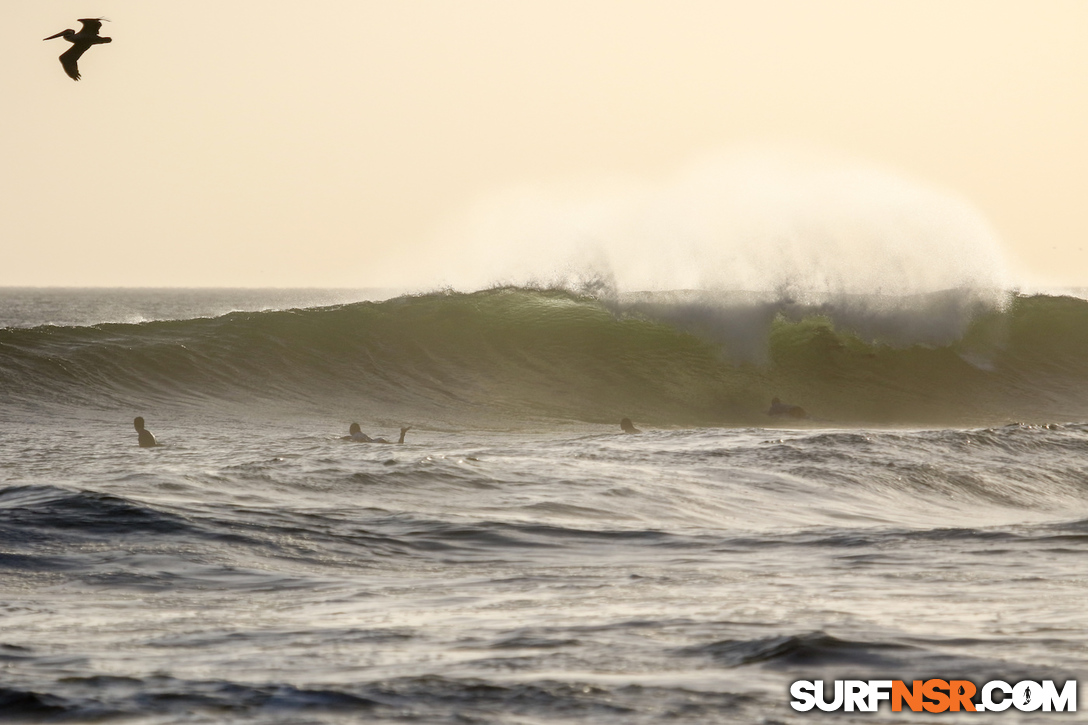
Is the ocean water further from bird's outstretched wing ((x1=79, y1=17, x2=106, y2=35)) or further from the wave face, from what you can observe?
bird's outstretched wing ((x1=79, y1=17, x2=106, y2=35))

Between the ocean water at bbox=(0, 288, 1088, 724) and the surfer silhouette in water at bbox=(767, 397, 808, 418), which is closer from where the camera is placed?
the ocean water at bbox=(0, 288, 1088, 724)

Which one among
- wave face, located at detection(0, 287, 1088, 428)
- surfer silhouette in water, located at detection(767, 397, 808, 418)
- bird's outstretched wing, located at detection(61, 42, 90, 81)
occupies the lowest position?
surfer silhouette in water, located at detection(767, 397, 808, 418)

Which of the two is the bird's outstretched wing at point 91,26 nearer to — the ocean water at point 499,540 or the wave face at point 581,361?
the ocean water at point 499,540

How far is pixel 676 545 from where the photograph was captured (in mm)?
8438

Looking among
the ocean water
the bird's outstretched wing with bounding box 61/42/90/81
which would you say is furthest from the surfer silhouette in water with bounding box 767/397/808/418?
the bird's outstretched wing with bounding box 61/42/90/81

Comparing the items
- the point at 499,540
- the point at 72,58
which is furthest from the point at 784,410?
the point at 72,58

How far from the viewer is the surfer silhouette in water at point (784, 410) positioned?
2039cm

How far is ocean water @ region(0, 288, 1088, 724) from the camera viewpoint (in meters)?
4.96

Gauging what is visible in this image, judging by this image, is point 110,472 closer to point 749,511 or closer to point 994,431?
point 749,511

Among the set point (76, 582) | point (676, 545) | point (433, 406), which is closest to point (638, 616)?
Result: point (676, 545)

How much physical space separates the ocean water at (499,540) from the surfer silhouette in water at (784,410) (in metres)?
0.33

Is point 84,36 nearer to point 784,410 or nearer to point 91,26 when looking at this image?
point 91,26

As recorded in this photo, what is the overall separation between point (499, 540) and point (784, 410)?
12672mm

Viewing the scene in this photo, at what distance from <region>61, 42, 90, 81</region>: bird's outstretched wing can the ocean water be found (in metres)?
3.12
